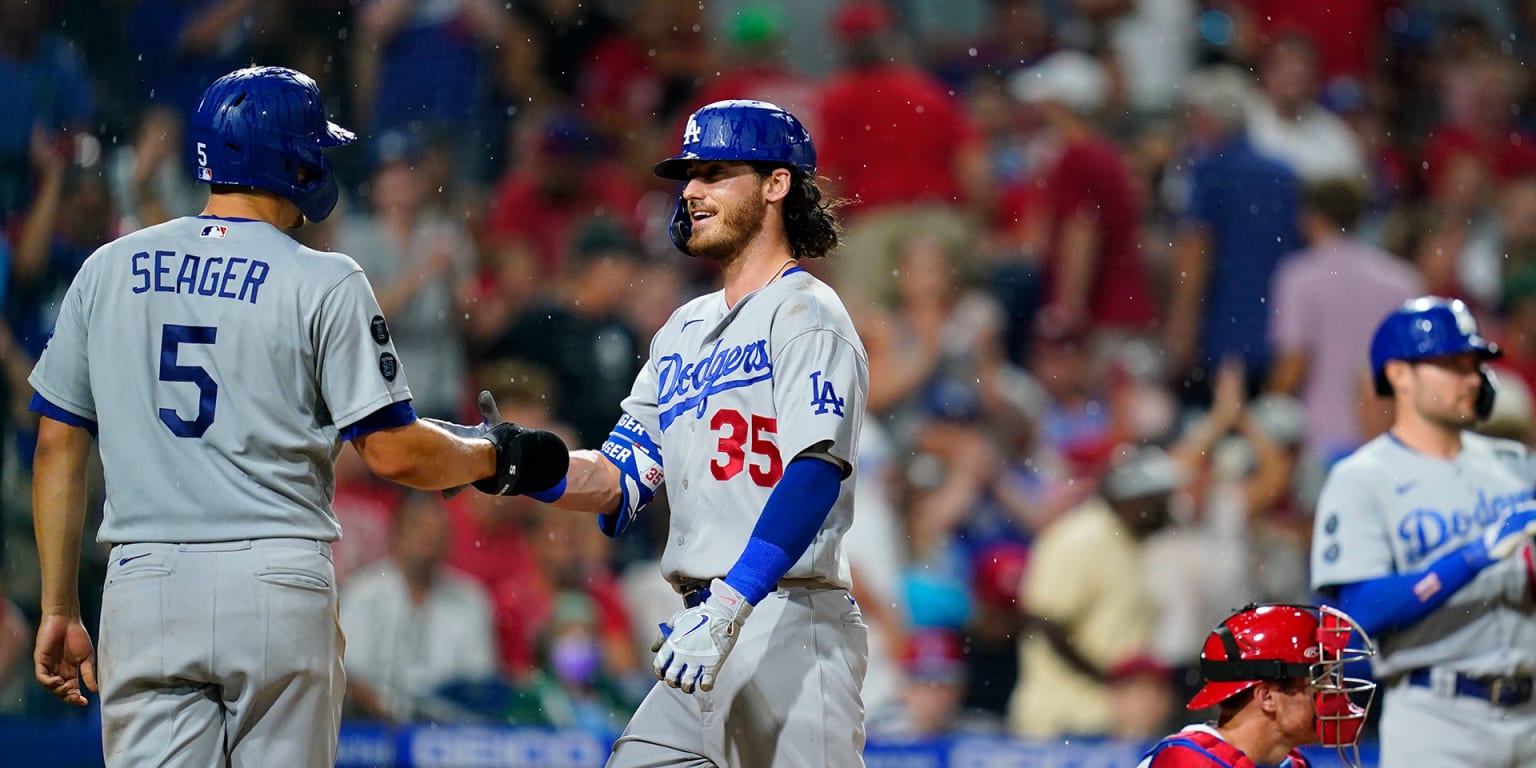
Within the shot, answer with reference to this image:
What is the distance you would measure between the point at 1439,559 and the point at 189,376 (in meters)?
3.34

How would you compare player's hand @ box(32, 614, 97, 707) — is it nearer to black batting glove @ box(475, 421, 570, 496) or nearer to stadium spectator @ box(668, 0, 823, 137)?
black batting glove @ box(475, 421, 570, 496)

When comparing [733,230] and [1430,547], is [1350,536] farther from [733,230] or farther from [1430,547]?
[733,230]

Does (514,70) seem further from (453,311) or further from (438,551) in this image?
(438,551)

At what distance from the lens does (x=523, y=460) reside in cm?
387

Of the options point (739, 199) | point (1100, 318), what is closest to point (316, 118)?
point (739, 199)

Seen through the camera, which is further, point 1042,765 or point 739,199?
point 1042,765

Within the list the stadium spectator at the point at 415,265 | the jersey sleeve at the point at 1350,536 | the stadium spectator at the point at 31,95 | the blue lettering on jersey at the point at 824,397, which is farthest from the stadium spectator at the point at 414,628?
the blue lettering on jersey at the point at 824,397

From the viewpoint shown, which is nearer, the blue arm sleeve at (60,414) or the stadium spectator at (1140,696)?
the blue arm sleeve at (60,414)

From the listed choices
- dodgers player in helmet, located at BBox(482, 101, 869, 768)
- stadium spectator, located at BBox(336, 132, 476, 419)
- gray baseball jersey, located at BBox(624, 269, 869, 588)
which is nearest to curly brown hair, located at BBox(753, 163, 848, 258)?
dodgers player in helmet, located at BBox(482, 101, 869, 768)

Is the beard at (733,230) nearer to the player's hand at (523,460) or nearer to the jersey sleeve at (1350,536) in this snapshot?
the player's hand at (523,460)

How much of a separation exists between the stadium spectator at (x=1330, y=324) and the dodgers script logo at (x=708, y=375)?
4.99 m

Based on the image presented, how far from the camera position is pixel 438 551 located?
7629 millimetres

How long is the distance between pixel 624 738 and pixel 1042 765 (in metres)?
3.69

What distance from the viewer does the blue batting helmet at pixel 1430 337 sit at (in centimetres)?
512
